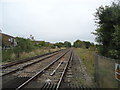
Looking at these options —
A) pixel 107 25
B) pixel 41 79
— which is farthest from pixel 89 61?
pixel 41 79

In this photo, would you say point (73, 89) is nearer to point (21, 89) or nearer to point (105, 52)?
point (21, 89)

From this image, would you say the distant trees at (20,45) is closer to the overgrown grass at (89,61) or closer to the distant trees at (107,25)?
the overgrown grass at (89,61)

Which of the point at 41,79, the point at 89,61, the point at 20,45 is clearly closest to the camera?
the point at 41,79

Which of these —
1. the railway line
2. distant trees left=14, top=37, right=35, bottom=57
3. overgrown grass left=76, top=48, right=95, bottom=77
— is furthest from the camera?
distant trees left=14, top=37, right=35, bottom=57

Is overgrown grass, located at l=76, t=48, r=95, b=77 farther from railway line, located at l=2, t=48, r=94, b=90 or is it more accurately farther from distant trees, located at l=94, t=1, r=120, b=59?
distant trees, located at l=94, t=1, r=120, b=59

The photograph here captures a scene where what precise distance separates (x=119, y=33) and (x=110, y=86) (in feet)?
8.46

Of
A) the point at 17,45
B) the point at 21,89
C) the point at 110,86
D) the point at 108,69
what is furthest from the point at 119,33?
the point at 17,45

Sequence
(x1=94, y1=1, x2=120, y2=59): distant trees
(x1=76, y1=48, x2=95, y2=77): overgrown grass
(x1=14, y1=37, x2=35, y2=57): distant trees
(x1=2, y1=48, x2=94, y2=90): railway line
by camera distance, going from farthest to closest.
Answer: (x1=14, y1=37, x2=35, y2=57): distant trees → (x1=76, y1=48, x2=95, y2=77): overgrown grass → (x1=94, y1=1, x2=120, y2=59): distant trees → (x1=2, y1=48, x2=94, y2=90): railway line

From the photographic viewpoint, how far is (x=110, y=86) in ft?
13.6

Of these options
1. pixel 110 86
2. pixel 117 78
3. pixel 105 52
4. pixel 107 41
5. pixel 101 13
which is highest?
pixel 101 13

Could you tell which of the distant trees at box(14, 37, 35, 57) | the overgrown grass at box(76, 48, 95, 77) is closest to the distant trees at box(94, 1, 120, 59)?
the overgrown grass at box(76, 48, 95, 77)

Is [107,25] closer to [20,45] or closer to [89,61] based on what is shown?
[89,61]

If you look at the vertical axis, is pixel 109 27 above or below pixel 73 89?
above

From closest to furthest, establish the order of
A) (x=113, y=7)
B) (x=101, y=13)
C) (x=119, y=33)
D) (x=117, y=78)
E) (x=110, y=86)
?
(x=117, y=78) → (x=110, y=86) → (x=119, y=33) → (x=113, y=7) → (x=101, y=13)
